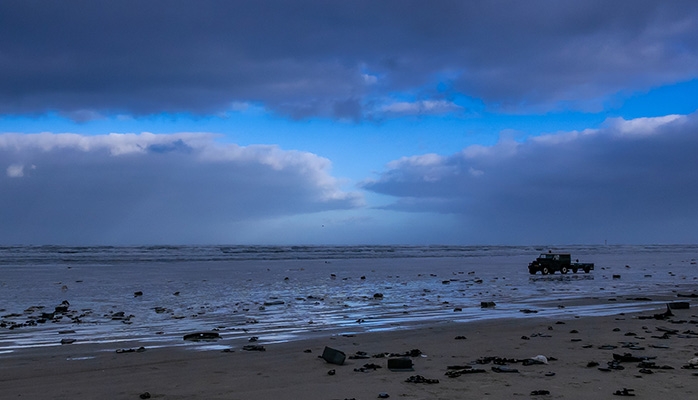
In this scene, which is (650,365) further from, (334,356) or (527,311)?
(527,311)

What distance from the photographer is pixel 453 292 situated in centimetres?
2892

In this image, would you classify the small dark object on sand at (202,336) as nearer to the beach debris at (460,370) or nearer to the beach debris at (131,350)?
the beach debris at (131,350)

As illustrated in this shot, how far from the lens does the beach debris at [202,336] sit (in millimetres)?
14509

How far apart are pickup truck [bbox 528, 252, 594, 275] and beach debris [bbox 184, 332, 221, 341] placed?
117 feet

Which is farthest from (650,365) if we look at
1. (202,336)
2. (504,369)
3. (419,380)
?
(202,336)

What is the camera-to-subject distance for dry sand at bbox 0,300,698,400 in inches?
343

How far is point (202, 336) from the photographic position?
1473 cm

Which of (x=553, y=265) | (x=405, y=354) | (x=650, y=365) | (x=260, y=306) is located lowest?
(x=260, y=306)

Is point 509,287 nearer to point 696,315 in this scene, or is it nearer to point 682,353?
point 696,315

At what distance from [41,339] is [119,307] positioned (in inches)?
296

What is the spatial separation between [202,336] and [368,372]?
20.7 feet

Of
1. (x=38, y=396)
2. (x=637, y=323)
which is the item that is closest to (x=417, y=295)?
(x=637, y=323)

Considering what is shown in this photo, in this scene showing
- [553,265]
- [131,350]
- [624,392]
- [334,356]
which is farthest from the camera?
[553,265]

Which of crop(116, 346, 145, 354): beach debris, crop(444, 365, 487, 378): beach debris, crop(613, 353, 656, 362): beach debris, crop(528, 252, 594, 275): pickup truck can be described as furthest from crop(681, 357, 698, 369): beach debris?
crop(528, 252, 594, 275): pickup truck
